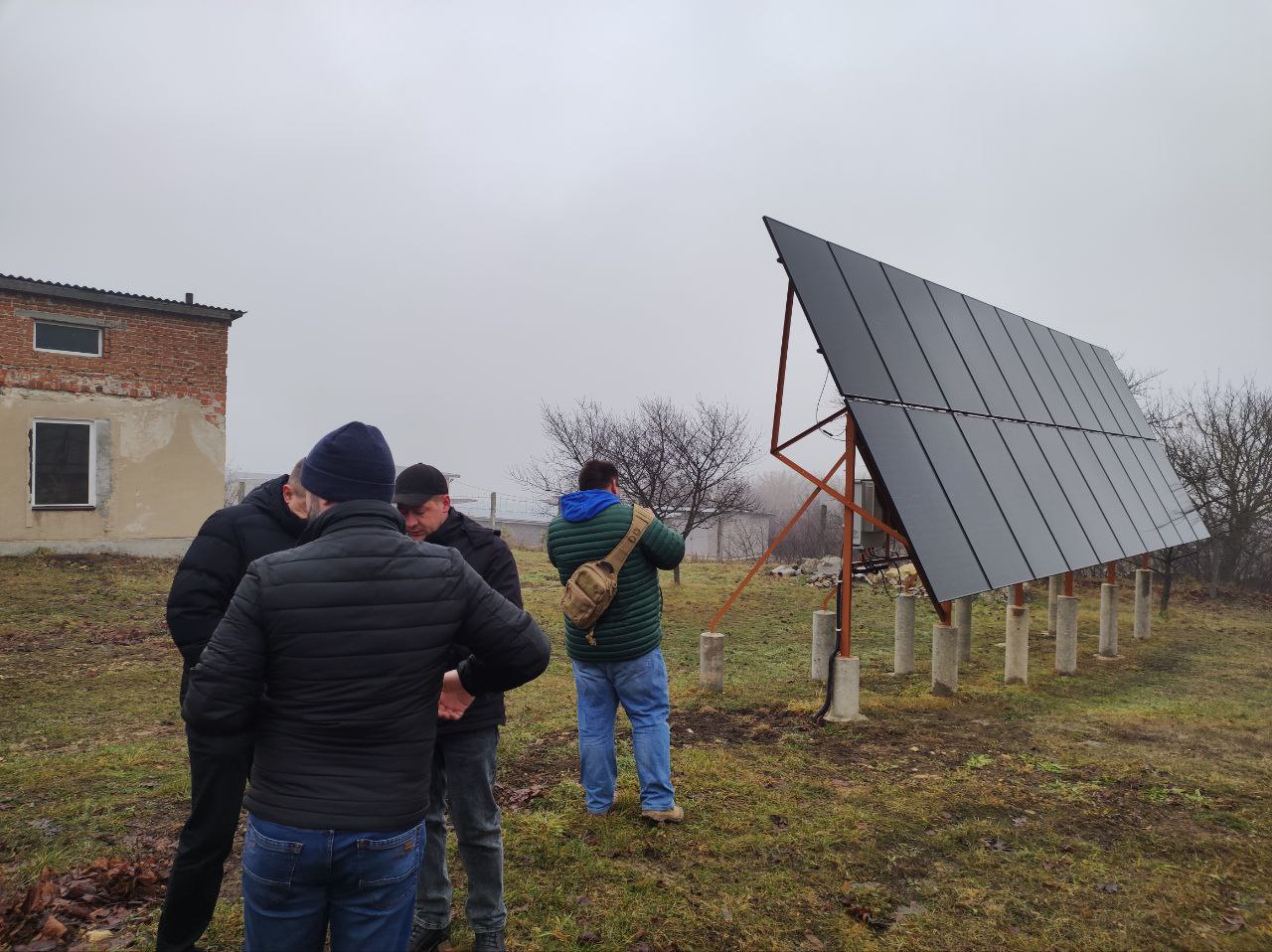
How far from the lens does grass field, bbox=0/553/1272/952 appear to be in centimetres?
358

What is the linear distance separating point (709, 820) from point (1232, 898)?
2603mm

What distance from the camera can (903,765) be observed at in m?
5.91

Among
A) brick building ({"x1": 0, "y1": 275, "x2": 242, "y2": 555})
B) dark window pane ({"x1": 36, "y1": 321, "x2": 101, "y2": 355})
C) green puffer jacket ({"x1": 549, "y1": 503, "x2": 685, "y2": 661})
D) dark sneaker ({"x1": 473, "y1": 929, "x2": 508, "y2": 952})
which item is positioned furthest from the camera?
dark window pane ({"x1": 36, "y1": 321, "x2": 101, "y2": 355})

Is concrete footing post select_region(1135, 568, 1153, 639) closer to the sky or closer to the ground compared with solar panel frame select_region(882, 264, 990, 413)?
closer to the ground

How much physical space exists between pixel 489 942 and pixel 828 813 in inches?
97.1

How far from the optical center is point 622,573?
4.46 m

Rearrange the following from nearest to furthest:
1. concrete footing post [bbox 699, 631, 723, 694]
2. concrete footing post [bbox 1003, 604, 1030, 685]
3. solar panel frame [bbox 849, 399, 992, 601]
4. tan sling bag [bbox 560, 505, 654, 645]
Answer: tan sling bag [bbox 560, 505, 654, 645]
solar panel frame [bbox 849, 399, 992, 601]
concrete footing post [bbox 699, 631, 723, 694]
concrete footing post [bbox 1003, 604, 1030, 685]

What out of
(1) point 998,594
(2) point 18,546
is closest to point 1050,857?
(1) point 998,594

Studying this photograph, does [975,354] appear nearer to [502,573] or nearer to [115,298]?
[502,573]

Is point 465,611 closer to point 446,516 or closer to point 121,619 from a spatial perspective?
point 446,516

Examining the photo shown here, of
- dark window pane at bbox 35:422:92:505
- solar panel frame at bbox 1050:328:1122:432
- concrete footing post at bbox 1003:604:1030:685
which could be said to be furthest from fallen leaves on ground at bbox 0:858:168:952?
dark window pane at bbox 35:422:92:505

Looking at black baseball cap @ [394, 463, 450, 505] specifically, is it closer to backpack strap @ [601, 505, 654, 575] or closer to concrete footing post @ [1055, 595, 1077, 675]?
backpack strap @ [601, 505, 654, 575]

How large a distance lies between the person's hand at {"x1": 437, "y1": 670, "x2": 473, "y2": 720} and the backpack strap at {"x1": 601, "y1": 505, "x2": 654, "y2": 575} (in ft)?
5.47

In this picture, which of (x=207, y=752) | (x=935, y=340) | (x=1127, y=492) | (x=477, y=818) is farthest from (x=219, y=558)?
(x=1127, y=492)
